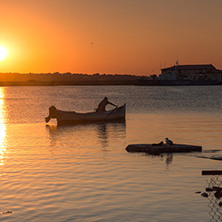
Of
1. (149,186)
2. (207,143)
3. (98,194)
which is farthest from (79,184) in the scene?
(207,143)

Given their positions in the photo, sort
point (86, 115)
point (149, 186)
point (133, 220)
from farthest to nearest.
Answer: point (86, 115) < point (149, 186) < point (133, 220)

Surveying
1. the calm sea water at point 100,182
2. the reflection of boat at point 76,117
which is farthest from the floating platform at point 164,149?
the reflection of boat at point 76,117

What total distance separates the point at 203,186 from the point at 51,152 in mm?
9652

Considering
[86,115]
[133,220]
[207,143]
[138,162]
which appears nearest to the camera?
[133,220]

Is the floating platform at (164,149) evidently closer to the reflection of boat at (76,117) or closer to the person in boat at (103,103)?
the person in boat at (103,103)

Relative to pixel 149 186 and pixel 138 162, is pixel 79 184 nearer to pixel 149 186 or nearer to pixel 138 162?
pixel 149 186

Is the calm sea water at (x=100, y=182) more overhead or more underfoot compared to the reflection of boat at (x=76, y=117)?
more underfoot

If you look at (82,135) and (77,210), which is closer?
(77,210)

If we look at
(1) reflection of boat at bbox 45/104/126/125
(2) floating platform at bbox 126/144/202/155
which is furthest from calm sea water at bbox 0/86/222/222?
(1) reflection of boat at bbox 45/104/126/125

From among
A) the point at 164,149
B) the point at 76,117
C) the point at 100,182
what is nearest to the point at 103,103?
the point at 76,117

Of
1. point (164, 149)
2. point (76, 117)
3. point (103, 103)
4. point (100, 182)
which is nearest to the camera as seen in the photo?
point (100, 182)

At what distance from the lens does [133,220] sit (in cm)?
1038

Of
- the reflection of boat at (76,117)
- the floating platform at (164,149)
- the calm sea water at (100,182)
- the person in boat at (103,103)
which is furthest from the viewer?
the reflection of boat at (76,117)

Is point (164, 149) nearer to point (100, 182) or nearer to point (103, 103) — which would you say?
point (100, 182)
